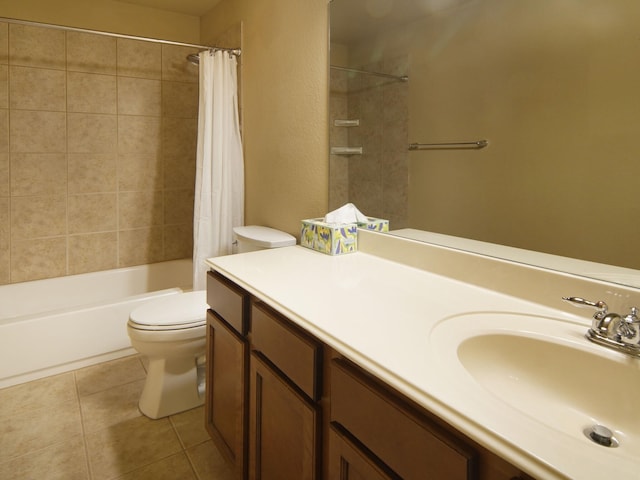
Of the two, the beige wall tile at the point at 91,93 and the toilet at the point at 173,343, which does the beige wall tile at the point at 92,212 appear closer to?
the beige wall tile at the point at 91,93

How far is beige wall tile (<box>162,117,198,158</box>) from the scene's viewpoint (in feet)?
10.1

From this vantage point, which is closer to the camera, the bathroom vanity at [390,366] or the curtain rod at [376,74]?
the bathroom vanity at [390,366]

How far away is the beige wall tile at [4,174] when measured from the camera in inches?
99.9

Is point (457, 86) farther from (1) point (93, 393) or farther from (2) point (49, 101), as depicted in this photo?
(2) point (49, 101)

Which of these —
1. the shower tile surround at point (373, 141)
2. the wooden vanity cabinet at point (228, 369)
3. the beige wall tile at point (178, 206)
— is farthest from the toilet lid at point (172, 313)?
the beige wall tile at point (178, 206)

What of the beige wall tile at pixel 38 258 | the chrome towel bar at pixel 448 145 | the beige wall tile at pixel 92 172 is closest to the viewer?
the chrome towel bar at pixel 448 145

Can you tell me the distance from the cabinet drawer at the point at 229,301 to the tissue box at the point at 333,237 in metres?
0.42

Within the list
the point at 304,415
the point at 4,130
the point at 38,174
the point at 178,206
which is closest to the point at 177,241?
the point at 178,206

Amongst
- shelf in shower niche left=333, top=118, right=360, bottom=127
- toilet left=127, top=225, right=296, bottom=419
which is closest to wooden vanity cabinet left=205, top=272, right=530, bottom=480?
toilet left=127, top=225, right=296, bottom=419

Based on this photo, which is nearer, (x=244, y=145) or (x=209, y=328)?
(x=209, y=328)

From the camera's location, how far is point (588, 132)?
1.01m

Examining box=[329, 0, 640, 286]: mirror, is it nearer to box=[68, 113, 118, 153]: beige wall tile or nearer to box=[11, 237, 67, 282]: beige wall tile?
box=[68, 113, 118, 153]: beige wall tile

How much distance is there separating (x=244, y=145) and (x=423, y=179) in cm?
144

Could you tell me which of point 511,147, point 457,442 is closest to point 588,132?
point 511,147
